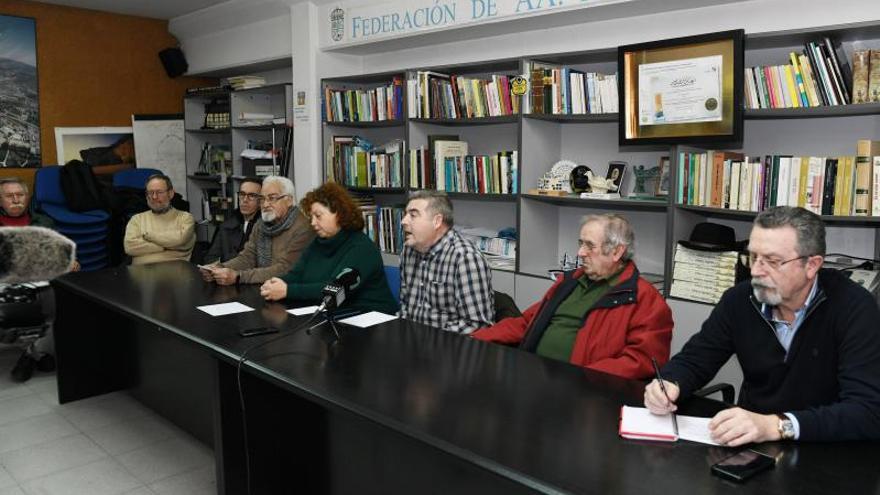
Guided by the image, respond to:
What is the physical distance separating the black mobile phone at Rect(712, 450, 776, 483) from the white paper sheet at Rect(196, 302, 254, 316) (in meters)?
2.06

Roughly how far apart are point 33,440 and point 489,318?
2332 millimetres

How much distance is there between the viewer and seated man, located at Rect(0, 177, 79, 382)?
425 cm

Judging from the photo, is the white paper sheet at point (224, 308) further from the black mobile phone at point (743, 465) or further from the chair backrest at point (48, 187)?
the chair backrest at point (48, 187)

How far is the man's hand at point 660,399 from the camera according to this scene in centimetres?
169

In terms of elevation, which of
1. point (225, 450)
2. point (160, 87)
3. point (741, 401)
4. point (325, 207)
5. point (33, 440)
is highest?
point (160, 87)

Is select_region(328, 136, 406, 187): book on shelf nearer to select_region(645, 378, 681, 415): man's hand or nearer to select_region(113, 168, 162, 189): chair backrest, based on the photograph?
select_region(113, 168, 162, 189): chair backrest

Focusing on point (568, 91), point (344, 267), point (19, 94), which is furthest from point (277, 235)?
point (19, 94)

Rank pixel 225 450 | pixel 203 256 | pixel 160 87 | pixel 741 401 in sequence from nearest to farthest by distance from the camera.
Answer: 1. pixel 741 401
2. pixel 225 450
3. pixel 203 256
4. pixel 160 87

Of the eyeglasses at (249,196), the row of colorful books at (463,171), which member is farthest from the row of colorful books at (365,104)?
the eyeglasses at (249,196)

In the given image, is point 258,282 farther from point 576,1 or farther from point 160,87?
point 160,87

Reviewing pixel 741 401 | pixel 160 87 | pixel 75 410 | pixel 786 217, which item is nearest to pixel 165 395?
pixel 75 410

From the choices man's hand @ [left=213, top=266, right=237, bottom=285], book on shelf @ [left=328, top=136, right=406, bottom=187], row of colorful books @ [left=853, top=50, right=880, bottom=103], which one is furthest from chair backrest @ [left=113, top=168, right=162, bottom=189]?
row of colorful books @ [left=853, top=50, right=880, bottom=103]

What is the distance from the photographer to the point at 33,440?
3.37 m

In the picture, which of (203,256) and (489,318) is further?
(203,256)
